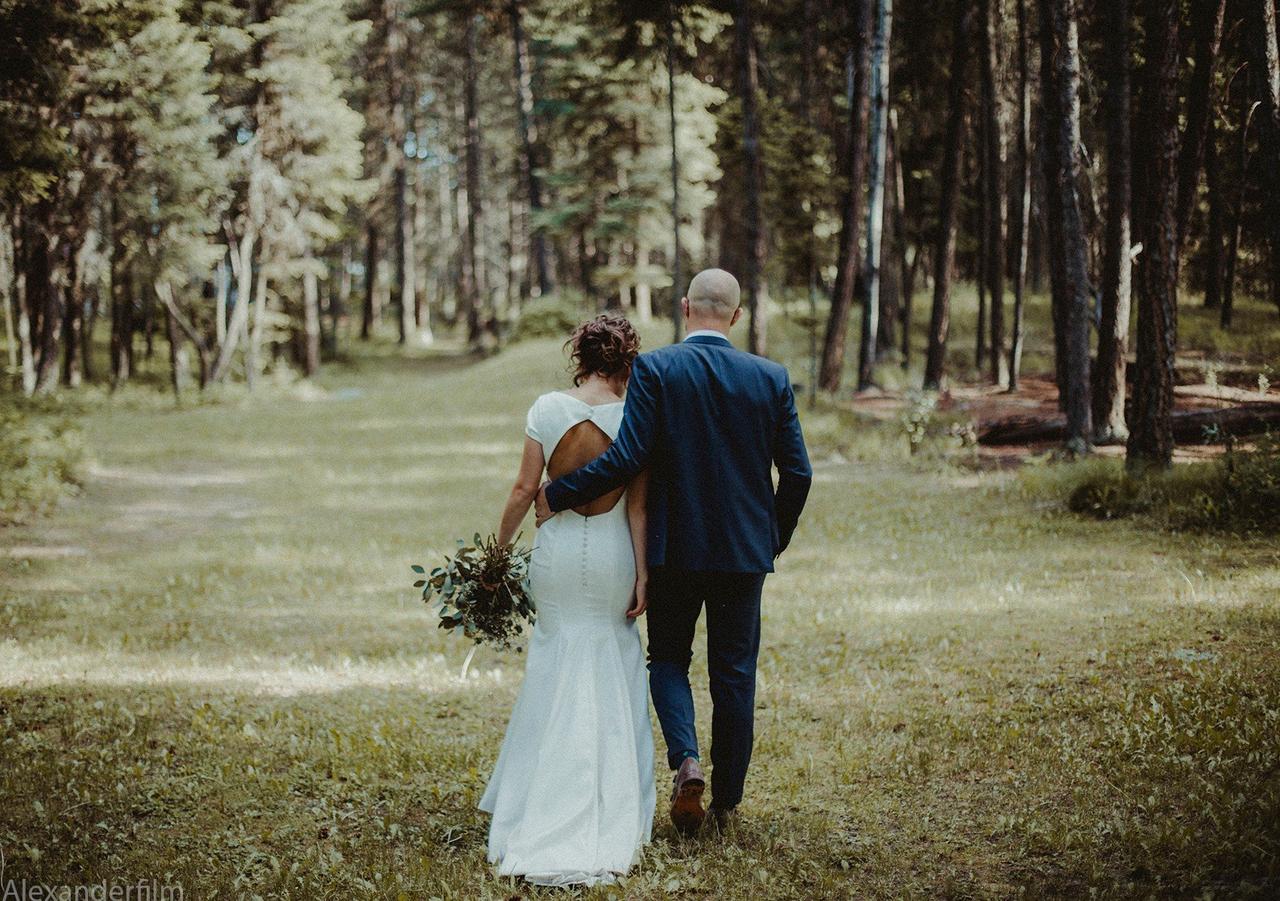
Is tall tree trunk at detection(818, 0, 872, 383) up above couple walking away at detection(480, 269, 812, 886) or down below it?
above

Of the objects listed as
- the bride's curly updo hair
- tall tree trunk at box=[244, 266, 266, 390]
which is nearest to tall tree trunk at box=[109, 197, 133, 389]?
tall tree trunk at box=[244, 266, 266, 390]

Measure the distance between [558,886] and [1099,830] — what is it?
245 cm

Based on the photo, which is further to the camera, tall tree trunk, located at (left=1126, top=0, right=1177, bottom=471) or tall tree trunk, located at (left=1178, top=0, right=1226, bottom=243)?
tall tree trunk, located at (left=1178, top=0, right=1226, bottom=243)

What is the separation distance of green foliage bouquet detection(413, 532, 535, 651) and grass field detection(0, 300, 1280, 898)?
1.06 meters

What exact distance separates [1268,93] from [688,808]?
9075mm

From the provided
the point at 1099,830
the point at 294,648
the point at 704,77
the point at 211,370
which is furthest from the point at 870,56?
the point at 211,370

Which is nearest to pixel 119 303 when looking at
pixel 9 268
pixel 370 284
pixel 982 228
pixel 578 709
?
pixel 9 268

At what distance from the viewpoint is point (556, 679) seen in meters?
4.31

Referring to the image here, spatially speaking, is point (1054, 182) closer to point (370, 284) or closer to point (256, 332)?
point (256, 332)

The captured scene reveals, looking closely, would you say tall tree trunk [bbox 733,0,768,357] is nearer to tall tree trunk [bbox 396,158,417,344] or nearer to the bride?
the bride

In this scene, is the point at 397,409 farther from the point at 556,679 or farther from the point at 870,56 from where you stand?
the point at 556,679

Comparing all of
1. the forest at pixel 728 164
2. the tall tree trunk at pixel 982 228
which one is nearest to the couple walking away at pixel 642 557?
Result: the forest at pixel 728 164

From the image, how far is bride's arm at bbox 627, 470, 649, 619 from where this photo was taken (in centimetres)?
443

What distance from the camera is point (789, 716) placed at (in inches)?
246
